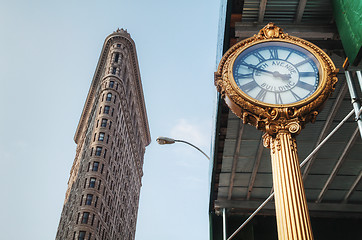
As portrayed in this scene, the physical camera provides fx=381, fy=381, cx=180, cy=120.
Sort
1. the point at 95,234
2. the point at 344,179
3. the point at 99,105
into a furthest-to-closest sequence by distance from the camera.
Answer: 1. the point at 99,105
2. the point at 95,234
3. the point at 344,179

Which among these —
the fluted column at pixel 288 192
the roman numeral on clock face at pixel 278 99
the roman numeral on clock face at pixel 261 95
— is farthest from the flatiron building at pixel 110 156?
the fluted column at pixel 288 192

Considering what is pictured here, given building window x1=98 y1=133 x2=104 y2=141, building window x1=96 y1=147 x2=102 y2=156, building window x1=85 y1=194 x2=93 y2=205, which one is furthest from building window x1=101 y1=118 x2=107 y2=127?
building window x1=85 y1=194 x2=93 y2=205

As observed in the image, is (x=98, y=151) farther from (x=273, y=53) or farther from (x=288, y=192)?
(x=288, y=192)

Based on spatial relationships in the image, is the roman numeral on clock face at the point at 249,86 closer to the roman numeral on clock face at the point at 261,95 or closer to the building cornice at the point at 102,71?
the roman numeral on clock face at the point at 261,95

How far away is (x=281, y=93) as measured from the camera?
5.45 m

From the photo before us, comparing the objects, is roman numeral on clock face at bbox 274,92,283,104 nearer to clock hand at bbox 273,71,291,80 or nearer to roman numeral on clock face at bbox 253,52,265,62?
clock hand at bbox 273,71,291,80

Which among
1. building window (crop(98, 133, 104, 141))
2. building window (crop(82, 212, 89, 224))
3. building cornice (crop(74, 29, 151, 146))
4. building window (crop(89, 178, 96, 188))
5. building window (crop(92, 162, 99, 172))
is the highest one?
building cornice (crop(74, 29, 151, 146))

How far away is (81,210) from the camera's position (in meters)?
63.6

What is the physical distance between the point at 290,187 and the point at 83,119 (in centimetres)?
10452

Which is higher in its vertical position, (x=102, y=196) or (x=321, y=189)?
(x=102, y=196)

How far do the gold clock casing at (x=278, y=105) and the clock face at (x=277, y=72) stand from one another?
3.9 inches

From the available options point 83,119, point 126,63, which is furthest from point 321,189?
point 83,119

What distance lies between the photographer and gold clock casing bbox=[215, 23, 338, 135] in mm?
5098

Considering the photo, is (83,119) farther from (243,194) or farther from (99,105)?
(243,194)
